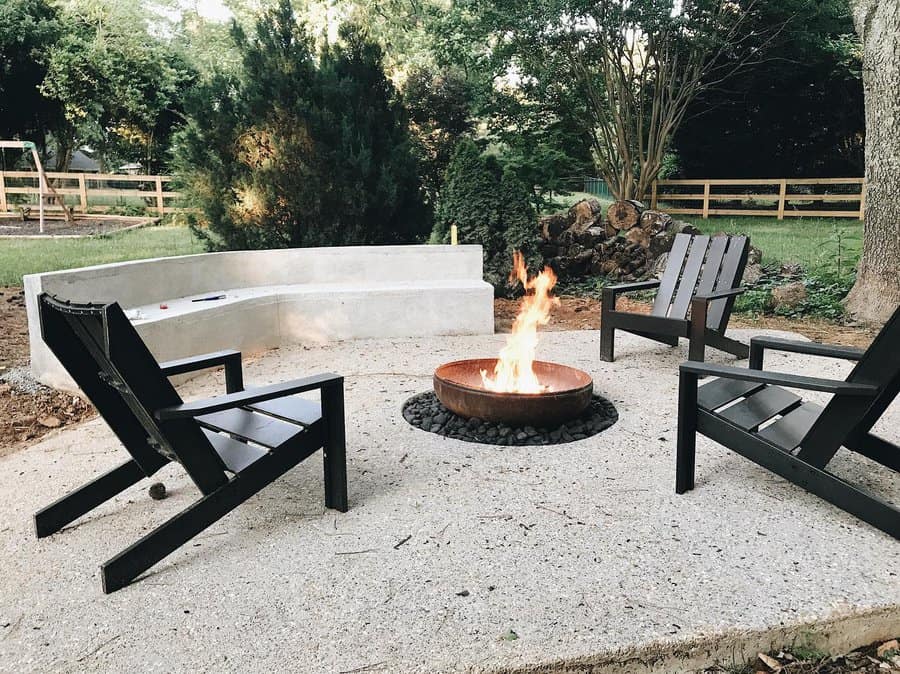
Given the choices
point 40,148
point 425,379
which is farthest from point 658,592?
point 40,148

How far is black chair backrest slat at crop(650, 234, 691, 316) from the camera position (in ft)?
16.3

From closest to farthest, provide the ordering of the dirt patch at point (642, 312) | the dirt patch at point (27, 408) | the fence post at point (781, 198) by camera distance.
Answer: the dirt patch at point (27, 408) < the dirt patch at point (642, 312) < the fence post at point (781, 198)

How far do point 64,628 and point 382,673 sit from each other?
2.90 ft

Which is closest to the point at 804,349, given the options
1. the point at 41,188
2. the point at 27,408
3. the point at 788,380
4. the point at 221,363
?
the point at 788,380

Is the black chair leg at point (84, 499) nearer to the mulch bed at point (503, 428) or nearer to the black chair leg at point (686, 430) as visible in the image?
the mulch bed at point (503, 428)

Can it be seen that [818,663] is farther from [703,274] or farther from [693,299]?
[703,274]

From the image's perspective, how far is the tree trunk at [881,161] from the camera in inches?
228

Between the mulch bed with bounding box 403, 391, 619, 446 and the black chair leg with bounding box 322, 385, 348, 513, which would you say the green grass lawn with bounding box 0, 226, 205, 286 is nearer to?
the mulch bed with bounding box 403, 391, 619, 446

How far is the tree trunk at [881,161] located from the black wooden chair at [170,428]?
5.58 meters

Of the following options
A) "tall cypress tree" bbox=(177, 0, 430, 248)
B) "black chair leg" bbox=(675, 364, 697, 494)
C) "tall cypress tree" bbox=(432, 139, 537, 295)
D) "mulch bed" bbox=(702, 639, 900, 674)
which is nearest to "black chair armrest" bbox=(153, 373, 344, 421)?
"black chair leg" bbox=(675, 364, 697, 494)

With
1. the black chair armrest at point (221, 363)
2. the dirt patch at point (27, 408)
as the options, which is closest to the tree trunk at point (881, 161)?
the black chair armrest at point (221, 363)

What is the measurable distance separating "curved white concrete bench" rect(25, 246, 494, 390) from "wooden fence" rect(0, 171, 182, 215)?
22.1 ft

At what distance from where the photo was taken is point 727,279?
4.66 metres

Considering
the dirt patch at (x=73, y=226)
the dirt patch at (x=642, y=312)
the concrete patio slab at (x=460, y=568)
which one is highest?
the dirt patch at (x=73, y=226)
